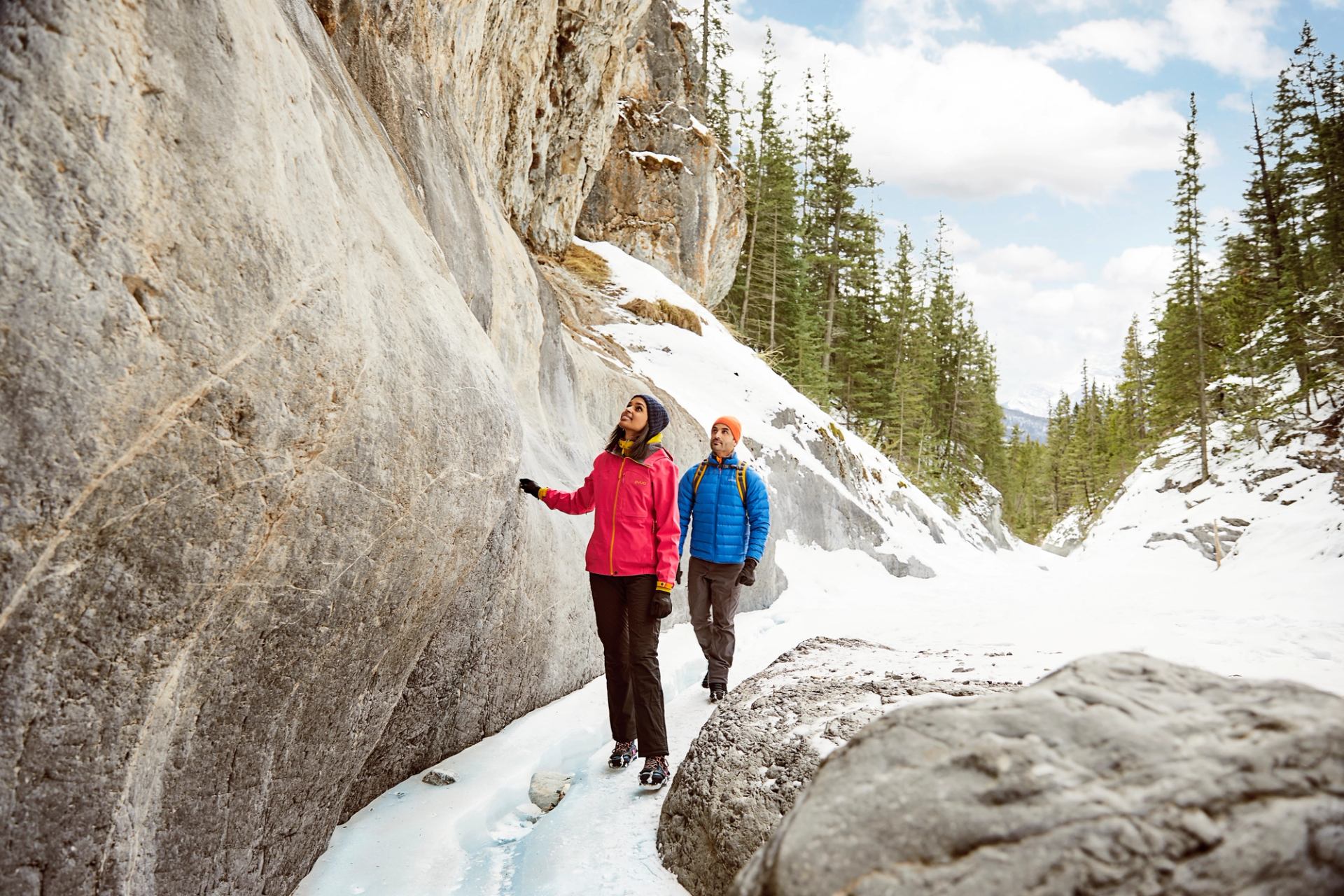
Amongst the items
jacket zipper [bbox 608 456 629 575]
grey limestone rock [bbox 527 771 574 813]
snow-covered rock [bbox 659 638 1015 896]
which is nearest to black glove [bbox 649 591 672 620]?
jacket zipper [bbox 608 456 629 575]

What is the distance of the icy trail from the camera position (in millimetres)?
3451

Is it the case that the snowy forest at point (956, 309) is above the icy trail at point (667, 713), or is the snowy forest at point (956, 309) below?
above

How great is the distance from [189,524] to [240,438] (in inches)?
13.4

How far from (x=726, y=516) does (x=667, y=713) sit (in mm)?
1631

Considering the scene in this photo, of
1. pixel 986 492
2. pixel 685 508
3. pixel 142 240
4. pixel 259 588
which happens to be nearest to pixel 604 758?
pixel 685 508

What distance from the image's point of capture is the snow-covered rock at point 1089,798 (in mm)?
1367

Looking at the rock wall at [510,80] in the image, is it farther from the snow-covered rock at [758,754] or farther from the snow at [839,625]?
the snow-covered rock at [758,754]

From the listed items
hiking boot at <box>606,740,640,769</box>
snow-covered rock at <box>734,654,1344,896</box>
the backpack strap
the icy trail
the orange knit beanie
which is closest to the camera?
snow-covered rock at <box>734,654,1344,896</box>

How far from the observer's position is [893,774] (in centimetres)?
175

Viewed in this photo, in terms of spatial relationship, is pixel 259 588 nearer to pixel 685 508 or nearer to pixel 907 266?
pixel 685 508

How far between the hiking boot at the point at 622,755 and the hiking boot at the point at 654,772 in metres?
0.27

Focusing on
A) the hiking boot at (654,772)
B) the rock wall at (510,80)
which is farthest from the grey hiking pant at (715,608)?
the rock wall at (510,80)

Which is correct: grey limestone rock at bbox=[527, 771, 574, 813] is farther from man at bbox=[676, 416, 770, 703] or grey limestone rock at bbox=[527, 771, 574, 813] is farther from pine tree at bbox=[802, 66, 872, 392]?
pine tree at bbox=[802, 66, 872, 392]

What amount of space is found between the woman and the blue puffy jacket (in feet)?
4.76
